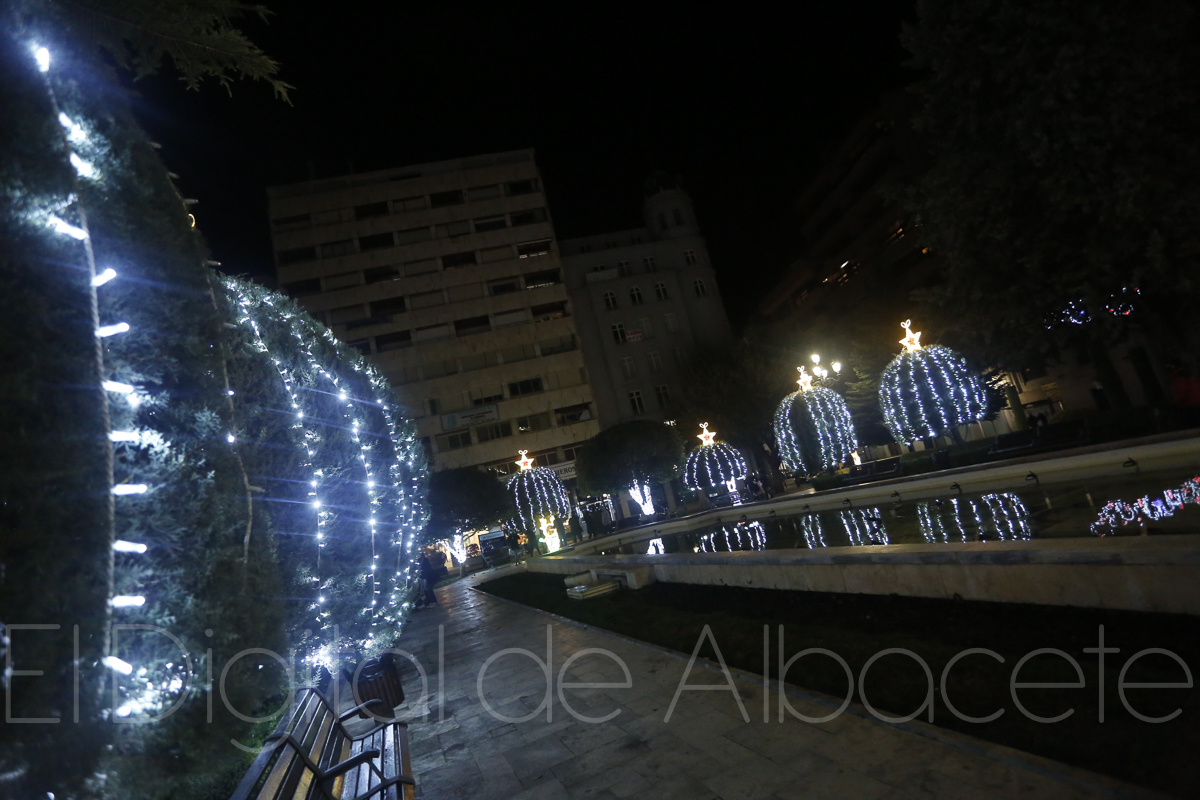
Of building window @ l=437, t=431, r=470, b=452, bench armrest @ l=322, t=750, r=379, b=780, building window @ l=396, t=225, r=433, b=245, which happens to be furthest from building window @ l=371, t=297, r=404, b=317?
bench armrest @ l=322, t=750, r=379, b=780

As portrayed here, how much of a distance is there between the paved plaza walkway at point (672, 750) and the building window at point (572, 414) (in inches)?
1514

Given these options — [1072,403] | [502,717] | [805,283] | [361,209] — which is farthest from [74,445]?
[805,283]

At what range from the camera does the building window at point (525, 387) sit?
155 feet

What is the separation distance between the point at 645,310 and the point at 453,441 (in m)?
18.2

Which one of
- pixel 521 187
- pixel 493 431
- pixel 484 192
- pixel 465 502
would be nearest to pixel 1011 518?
pixel 465 502

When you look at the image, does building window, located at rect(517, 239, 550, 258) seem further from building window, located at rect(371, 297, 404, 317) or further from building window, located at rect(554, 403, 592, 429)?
building window, located at rect(554, 403, 592, 429)

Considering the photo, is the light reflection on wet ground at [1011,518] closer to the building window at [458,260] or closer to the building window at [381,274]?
the building window at [458,260]

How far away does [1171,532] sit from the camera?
6.75 metres

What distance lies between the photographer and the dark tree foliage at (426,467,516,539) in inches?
1254

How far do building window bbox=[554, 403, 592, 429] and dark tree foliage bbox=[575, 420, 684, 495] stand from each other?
16760 millimetres

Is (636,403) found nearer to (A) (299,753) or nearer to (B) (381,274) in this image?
(B) (381,274)

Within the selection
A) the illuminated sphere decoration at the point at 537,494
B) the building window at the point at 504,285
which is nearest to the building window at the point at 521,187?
the building window at the point at 504,285

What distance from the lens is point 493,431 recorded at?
46.1 metres

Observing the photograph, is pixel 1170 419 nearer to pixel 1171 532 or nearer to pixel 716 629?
pixel 1171 532
